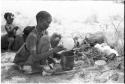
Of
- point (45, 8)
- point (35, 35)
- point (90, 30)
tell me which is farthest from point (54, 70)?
point (45, 8)

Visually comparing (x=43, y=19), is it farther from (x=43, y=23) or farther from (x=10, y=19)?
(x=10, y=19)

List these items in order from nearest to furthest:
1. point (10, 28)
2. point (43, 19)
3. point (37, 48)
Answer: point (43, 19)
point (37, 48)
point (10, 28)

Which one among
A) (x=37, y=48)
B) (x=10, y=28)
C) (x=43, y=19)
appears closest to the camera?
(x=43, y=19)

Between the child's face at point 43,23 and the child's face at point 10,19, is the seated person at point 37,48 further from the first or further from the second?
the child's face at point 10,19

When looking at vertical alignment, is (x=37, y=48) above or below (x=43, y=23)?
below

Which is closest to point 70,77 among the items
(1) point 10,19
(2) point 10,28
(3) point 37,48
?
(3) point 37,48

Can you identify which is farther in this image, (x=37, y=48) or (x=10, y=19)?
(x=10, y=19)

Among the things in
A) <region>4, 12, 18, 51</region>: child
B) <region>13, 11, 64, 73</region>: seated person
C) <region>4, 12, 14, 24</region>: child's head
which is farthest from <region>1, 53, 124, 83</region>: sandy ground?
<region>4, 12, 14, 24</region>: child's head

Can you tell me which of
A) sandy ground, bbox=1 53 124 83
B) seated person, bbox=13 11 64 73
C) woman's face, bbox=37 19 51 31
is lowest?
sandy ground, bbox=1 53 124 83

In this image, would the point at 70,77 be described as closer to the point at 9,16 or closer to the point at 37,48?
the point at 37,48

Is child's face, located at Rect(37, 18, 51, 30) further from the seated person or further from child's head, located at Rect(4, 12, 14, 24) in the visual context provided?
child's head, located at Rect(4, 12, 14, 24)

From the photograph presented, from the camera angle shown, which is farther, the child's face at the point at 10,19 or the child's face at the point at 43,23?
the child's face at the point at 10,19

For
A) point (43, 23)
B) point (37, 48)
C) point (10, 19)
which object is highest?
point (43, 23)

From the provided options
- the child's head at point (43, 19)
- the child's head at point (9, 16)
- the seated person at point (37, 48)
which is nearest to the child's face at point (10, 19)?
the child's head at point (9, 16)
